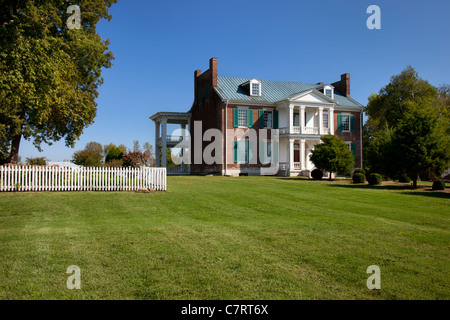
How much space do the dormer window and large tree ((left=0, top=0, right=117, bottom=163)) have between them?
21105 mm

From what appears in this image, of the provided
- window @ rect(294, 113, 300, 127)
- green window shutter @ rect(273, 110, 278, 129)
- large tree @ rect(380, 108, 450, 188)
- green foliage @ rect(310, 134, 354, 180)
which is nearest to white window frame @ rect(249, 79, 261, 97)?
green window shutter @ rect(273, 110, 278, 129)

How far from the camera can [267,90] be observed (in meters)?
34.8

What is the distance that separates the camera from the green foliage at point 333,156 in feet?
80.6

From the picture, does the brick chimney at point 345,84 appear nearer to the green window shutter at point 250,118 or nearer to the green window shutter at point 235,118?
the green window shutter at point 250,118

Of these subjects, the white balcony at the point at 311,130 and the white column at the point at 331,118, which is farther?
the white column at the point at 331,118

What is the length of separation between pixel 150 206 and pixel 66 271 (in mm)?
6293

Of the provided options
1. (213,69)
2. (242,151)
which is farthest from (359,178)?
(213,69)

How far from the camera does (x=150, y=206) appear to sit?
10961 millimetres

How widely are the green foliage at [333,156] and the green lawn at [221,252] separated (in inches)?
563

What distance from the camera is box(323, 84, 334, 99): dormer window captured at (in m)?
35.5

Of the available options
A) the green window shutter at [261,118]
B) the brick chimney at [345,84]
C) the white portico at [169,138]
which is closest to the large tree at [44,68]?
the white portico at [169,138]

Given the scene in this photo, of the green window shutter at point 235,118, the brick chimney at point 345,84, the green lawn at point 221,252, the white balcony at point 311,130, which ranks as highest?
the brick chimney at point 345,84

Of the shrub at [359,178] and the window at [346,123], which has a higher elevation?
the window at [346,123]

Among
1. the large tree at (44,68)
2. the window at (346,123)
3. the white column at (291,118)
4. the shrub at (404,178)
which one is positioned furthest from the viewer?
the window at (346,123)
